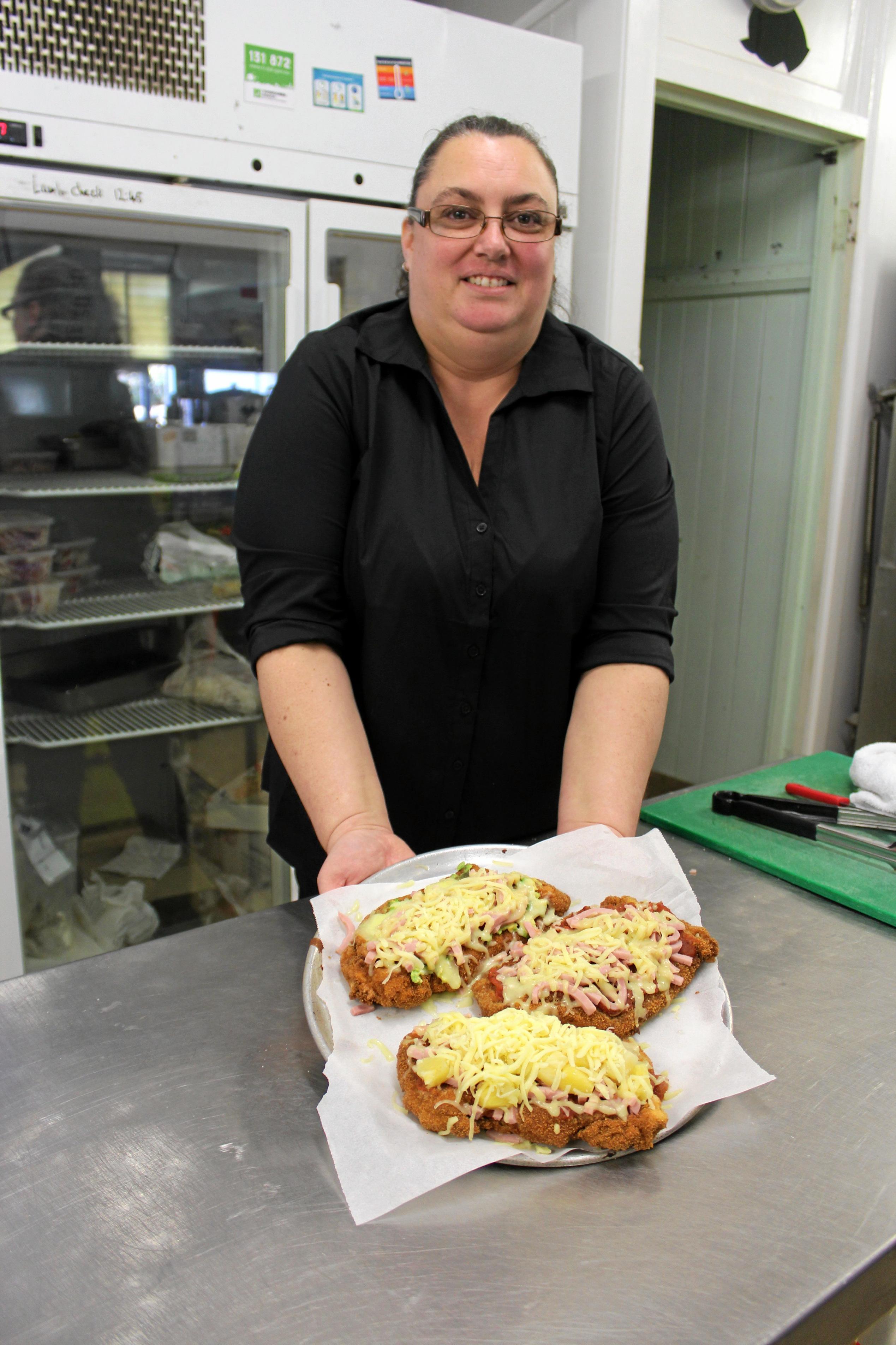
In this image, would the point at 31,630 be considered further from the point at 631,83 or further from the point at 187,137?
the point at 631,83

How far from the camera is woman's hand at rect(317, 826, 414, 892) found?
3.87 ft

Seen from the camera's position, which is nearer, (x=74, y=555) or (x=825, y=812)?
(x=825, y=812)

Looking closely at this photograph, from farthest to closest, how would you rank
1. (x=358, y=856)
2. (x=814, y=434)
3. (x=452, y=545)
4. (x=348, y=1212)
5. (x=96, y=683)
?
(x=814, y=434), (x=96, y=683), (x=452, y=545), (x=358, y=856), (x=348, y=1212)

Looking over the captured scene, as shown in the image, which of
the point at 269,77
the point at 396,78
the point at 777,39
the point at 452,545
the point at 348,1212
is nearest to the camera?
the point at 348,1212

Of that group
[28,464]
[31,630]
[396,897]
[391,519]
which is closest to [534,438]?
[391,519]

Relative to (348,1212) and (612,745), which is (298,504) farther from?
(348,1212)

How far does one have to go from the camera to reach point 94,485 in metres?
2.32

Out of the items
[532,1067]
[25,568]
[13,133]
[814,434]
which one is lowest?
[532,1067]

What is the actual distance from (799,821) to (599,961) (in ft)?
1.86

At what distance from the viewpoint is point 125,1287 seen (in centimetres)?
71

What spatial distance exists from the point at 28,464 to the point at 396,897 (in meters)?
1.70

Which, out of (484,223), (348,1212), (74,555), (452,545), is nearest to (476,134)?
(484,223)

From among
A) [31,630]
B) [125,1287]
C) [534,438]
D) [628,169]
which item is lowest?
[125,1287]

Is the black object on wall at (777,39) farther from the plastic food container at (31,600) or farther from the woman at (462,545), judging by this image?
the plastic food container at (31,600)
